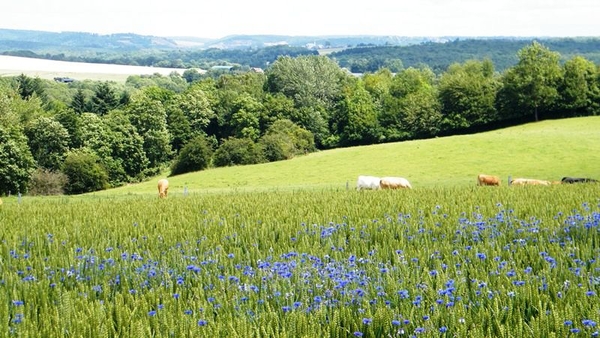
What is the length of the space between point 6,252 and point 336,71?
105 meters

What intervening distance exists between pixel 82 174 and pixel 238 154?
1734 centimetres

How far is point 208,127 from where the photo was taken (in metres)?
95.3

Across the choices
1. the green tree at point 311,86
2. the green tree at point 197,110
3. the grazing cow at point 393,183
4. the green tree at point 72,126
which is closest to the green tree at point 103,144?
the green tree at point 72,126

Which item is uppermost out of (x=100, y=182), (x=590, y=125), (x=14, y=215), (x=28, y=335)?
(x=28, y=335)

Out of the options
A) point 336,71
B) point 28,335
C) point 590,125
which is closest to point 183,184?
point 590,125

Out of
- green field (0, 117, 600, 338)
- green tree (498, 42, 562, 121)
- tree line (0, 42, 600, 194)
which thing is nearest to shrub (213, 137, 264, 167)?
tree line (0, 42, 600, 194)

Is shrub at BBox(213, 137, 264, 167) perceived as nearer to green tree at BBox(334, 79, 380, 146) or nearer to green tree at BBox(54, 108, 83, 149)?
green tree at BBox(54, 108, 83, 149)

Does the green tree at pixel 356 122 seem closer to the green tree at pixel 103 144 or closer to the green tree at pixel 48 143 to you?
the green tree at pixel 103 144

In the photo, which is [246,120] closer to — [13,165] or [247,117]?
[247,117]

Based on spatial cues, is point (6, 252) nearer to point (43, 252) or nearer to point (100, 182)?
point (43, 252)

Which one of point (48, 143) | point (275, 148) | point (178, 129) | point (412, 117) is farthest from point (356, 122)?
point (48, 143)

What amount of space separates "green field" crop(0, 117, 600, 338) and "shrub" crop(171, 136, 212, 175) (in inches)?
2235

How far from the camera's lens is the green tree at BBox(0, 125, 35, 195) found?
6100 centimetres

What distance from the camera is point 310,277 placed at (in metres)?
6.00
